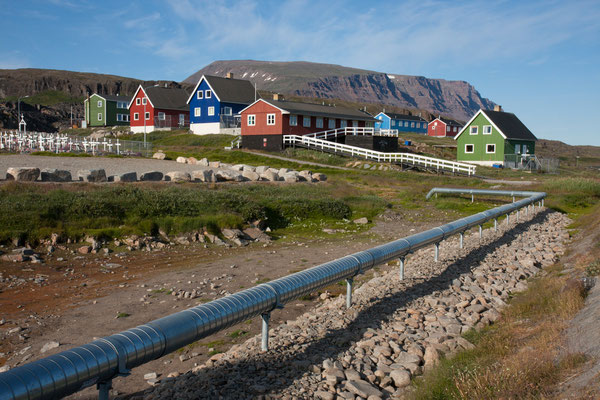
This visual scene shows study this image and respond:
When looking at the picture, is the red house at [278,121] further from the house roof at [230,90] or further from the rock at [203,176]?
the rock at [203,176]

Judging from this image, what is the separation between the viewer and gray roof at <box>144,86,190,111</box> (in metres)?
71.9

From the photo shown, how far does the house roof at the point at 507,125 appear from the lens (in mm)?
56362

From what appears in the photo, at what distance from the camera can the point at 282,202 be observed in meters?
23.0

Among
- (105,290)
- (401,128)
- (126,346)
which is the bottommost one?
(105,290)

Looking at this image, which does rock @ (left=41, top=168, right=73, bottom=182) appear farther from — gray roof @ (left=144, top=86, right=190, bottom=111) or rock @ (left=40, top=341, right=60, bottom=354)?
gray roof @ (left=144, top=86, right=190, bottom=111)

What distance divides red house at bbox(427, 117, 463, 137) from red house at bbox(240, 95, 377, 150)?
49447mm

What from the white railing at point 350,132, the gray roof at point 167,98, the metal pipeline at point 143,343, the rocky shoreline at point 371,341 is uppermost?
the gray roof at point 167,98

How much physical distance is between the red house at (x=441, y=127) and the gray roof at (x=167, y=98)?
53.1 meters

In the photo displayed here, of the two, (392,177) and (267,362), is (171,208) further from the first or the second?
(392,177)

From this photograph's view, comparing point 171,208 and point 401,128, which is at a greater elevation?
point 401,128

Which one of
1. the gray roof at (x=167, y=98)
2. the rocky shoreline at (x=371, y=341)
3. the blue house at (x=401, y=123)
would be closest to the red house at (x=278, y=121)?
the gray roof at (x=167, y=98)

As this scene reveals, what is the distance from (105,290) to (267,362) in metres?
7.09

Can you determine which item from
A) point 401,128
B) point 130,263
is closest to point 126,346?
point 130,263

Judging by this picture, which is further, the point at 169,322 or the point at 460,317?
the point at 460,317
